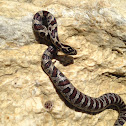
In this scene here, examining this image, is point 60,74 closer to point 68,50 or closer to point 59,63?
point 59,63

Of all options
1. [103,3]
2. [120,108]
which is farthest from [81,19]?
[120,108]

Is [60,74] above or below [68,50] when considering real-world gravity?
below

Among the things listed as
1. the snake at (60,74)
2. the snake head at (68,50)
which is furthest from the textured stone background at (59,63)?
the snake head at (68,50)

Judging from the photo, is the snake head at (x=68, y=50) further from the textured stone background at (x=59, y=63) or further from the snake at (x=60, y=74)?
the textured stone background at (x=59, y=63)

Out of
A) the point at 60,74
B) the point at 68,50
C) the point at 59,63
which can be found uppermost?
the point at 68,50

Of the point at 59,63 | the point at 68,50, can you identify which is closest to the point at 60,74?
the point at 59,63

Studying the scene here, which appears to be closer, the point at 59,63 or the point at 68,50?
the point at 68,50

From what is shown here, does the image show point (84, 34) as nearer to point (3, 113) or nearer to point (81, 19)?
point (81, 19)
